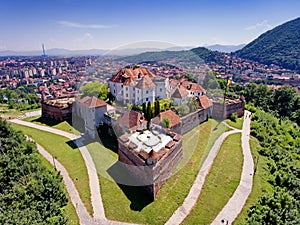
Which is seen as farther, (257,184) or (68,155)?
(68,155)

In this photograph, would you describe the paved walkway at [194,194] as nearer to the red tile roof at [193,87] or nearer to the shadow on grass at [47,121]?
the red tile roof at [193,87]

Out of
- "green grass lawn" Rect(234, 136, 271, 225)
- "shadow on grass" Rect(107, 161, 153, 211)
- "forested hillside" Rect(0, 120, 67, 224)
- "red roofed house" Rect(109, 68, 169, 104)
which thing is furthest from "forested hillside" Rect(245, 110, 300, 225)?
"red roofed house" Rect(109, 68, 169, 104)

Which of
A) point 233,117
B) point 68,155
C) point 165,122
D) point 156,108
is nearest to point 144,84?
point 156,108

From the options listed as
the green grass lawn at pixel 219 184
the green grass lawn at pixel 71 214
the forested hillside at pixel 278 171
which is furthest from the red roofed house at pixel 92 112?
the forested hillside at pixel 278 171

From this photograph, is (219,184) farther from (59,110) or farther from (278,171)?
(59,110)

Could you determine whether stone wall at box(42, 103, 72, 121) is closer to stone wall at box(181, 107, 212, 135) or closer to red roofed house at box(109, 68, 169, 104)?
red roofed house at box(109, 68, 169, 104)

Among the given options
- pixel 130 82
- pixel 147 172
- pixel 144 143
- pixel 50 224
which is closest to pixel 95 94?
pixel 130 82

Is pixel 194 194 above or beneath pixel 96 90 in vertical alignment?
beneath
